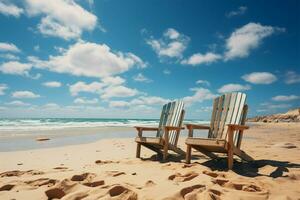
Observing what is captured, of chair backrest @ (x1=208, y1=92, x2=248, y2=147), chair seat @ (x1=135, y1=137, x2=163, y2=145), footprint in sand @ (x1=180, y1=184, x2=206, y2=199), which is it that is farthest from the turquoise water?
footprint in sand @ (x1=180, y1=184, x2=206, y2=199)

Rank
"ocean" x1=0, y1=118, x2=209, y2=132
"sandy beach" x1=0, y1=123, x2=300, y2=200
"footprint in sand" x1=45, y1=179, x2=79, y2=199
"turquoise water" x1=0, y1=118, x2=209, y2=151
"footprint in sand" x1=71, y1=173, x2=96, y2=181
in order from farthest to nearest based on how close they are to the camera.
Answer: "ocean" x1=0, y1=118, x2=209, y2=132 < "turquoise water" x1=0, y1=118, x2=209, y2=151 < "footprint in sand" x1=71, y1=173, x2=96, y2=181 < "footprint in sand" x1=45, y1=179, x2=79, y2=199 < "sandy beach" x1=0, y1=123, x2=300, y2=200

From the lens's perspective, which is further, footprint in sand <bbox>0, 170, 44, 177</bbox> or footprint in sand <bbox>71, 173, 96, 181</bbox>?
footprint in sand <bbox>0, 170, 44, 177</bbox>

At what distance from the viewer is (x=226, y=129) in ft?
15.3

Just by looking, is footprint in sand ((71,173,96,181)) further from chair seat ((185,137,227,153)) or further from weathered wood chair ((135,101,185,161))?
weathered wood chair ((135,101,185,161))

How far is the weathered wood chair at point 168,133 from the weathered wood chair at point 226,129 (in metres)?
0.47

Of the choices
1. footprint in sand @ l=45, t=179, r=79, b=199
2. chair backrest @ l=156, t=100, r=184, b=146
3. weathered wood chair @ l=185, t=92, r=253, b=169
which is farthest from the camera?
chair backrest @ l=156, t=100, r=184, b=146

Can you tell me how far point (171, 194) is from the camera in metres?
2.45

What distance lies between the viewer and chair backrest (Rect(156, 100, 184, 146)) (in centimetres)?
532

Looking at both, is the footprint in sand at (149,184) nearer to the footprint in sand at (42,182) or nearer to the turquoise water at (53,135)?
the footprint in sand at (42,182)

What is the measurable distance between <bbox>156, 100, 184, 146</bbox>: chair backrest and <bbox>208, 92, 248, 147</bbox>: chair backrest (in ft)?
2.16

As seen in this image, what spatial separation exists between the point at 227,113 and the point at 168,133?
115 centimetres

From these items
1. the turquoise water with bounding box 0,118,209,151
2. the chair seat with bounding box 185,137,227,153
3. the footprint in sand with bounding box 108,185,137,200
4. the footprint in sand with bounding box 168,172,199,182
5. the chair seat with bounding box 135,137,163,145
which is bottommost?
the turquoise water with bounding box 0,118,209,151

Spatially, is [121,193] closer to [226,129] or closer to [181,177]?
[181,177]

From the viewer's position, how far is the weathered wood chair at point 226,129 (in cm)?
383
